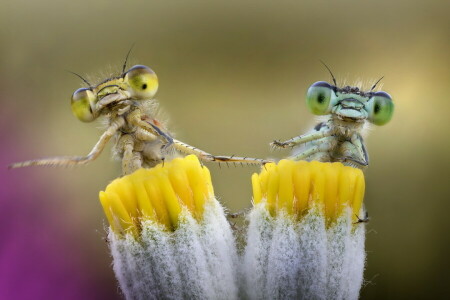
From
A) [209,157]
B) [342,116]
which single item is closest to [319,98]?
[342,116]

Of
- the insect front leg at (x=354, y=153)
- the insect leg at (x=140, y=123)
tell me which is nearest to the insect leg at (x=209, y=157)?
the insect leg at (x=140, y=123)

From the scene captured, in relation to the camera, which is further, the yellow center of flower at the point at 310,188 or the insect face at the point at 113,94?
the insect face at the point at 113,94

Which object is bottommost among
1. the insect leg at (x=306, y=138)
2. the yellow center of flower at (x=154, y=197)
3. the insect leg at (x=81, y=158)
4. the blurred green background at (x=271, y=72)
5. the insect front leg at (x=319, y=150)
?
the yellow center of flower at (x=154, y=197)

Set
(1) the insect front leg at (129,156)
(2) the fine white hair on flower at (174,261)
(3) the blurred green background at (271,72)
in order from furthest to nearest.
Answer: (3) the blurred green background at (271,72), (1) the insect front leg at (129,156), (2) the fine white hair on flower at (174,261)

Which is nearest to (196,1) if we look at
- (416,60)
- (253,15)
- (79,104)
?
(253,15)

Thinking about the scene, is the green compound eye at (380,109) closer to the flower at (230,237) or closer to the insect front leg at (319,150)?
the insect front leg at (319,150)

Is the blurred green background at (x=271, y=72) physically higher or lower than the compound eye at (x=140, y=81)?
higher

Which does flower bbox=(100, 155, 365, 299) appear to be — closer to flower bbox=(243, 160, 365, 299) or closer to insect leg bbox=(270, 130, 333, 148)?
flower bbox=(243, 160, 365, 299)

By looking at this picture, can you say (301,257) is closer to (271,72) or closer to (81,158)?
(81,158)
